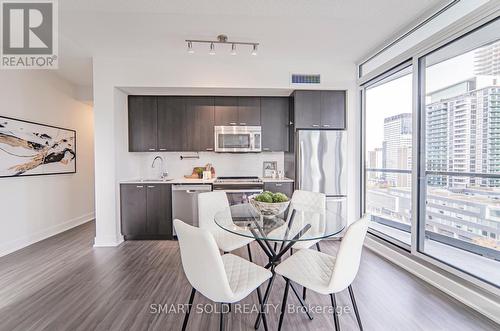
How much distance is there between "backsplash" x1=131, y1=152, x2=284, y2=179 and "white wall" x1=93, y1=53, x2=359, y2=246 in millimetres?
780

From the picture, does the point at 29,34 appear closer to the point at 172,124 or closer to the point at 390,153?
the point at 172,124

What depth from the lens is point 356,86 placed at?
358cm

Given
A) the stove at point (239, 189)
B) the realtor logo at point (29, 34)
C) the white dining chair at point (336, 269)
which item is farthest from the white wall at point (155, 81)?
the white dining chair at point (336, 269)

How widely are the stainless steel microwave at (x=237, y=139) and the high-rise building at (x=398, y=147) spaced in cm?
199

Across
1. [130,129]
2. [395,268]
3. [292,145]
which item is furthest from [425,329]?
[130,129]

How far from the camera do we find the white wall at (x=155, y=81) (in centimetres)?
333

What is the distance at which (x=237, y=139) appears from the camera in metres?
3.85

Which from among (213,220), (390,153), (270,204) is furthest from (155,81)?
(390,153)

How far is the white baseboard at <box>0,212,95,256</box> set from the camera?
3.06 metres

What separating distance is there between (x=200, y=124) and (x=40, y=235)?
3.16 metres

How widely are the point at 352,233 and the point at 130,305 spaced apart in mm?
2027

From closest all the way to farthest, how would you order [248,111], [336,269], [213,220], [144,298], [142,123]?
[336,269] → [144,298] → [213,220] → [142,123] → [248,111]

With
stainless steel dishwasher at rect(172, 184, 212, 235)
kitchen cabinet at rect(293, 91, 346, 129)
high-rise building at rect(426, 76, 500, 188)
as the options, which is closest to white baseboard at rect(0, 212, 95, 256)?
stainless steel dishwasher at rect(172, 184, 212, 235)

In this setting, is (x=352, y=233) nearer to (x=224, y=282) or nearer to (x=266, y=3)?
(x=224, y=282)
